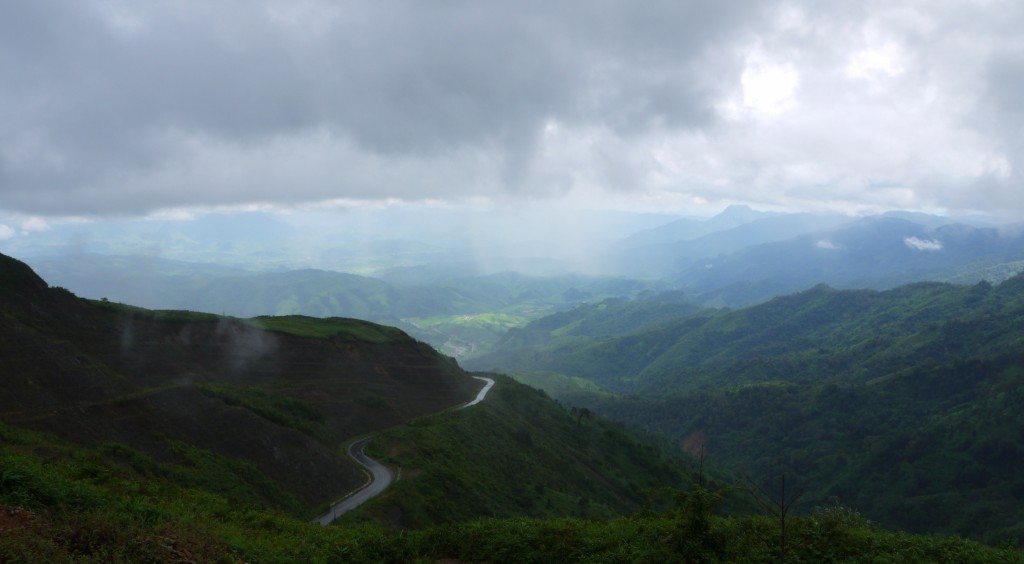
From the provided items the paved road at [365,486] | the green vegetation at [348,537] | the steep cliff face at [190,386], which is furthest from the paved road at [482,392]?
the green vegetation at [348,537]

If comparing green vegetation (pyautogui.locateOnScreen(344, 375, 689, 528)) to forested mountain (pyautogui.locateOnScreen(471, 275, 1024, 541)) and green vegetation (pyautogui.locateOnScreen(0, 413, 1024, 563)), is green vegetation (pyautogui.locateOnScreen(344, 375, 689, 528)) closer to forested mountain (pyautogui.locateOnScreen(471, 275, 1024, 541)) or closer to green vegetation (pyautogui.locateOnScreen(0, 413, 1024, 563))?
green vegetation (pyautogui.locateOnScreen(0, 413, 1024, 563))

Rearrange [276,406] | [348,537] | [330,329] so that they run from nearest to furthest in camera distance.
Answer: [348,537], [276,406], [330,329]

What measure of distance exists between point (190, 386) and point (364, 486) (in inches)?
687

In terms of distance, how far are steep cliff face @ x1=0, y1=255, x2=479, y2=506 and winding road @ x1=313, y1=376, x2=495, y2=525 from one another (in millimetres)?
1403

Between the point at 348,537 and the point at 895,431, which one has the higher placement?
the point at 348,537

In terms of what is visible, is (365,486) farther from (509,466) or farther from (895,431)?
(895,431)

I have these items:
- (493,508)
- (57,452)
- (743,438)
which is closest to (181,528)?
(57,452)

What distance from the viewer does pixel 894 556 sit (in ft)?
55.6

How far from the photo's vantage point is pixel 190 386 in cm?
4612

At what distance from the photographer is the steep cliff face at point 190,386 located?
3688 centimetres

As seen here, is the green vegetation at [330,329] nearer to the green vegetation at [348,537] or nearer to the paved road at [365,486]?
the paved road at [365,486]

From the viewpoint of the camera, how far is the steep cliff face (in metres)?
36.9

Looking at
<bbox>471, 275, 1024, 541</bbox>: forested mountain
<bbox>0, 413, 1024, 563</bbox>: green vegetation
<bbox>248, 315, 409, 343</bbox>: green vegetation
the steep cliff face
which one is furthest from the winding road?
<bbox>471, 275, 1024, 541</bbox>: forested mountain

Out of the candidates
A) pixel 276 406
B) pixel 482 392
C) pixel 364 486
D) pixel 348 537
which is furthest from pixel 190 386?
pixel 482 392
